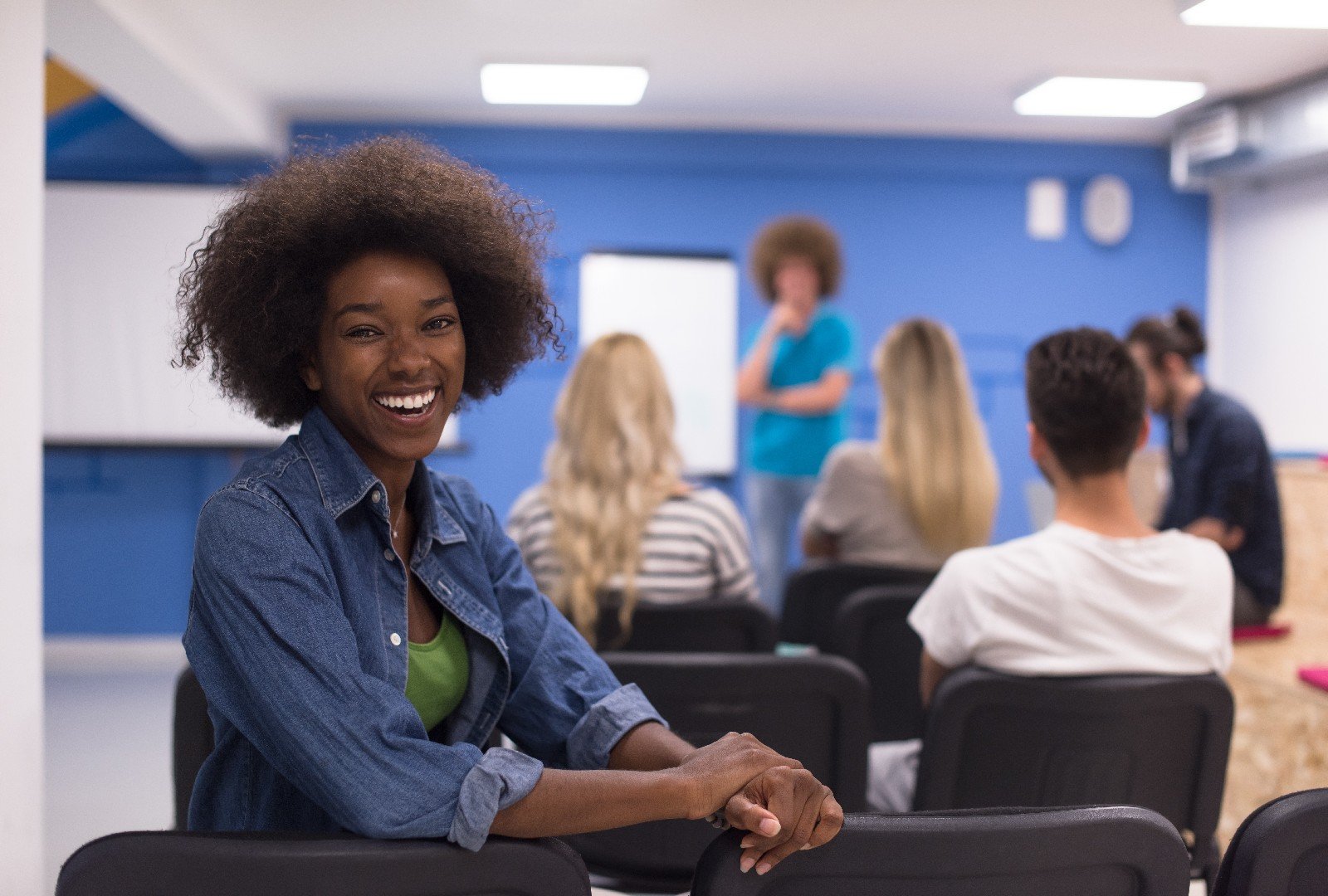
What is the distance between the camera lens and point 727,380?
18.2ft

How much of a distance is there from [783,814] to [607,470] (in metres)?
1.35

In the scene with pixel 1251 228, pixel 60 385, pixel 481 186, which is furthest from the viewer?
pixel 1251 228

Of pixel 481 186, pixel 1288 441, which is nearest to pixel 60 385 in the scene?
pixel 481 186

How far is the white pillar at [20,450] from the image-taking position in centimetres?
188

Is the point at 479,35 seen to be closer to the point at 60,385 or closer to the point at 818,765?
the point at 60,385

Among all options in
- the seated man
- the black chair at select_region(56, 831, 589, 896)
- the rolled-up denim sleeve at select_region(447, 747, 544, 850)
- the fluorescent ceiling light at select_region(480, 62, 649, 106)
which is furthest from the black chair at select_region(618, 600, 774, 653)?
the fluorescent ceiling light at select_region(480, 62, 649, 106)

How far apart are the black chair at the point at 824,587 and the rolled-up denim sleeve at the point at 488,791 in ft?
5.26

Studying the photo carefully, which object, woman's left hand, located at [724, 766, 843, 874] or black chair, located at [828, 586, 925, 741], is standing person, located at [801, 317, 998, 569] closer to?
black chair, located at [828, 586, 925, 741]

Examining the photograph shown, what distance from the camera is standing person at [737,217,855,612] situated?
4555mm

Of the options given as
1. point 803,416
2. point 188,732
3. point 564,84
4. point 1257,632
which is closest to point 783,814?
point 188,732

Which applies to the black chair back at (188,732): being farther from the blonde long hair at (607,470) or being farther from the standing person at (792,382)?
the standing person at (792,382)

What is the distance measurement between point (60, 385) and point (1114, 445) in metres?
4.93

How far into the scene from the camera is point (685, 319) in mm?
5504

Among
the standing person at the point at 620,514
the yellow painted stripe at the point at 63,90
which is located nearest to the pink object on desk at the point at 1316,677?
the standing person at the point at 620,514
